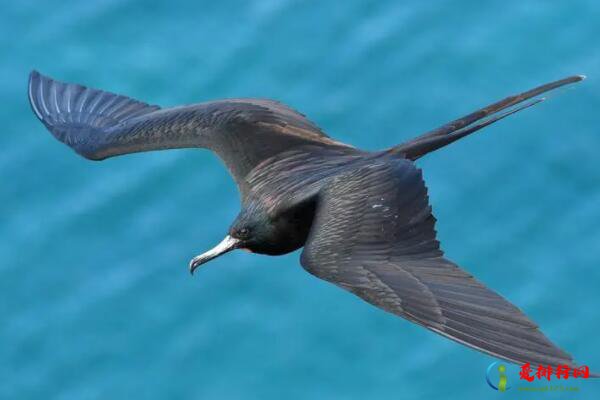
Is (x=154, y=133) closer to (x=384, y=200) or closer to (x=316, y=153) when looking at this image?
(x=316, y=153)

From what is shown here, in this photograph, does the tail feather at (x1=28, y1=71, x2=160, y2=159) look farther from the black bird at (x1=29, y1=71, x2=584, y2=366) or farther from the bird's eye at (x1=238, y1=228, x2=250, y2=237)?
the bird's eye at (x1=238, y1=228, x2=250, y2=237)

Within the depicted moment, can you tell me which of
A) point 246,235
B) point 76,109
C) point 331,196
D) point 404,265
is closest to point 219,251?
point 246,235

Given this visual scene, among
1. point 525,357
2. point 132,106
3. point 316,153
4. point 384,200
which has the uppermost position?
point 132,106

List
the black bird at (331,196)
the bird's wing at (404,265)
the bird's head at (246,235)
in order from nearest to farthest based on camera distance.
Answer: the bird's wing at (404,265) → the black bird at (331,196) → the bird's head at (246,235)

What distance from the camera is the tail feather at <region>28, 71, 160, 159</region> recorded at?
924 centimetres

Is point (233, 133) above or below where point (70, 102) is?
below

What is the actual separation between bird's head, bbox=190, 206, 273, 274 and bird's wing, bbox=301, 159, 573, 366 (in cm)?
37

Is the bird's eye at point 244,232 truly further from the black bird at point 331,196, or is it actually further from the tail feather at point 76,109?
the tail feather at point 76,109

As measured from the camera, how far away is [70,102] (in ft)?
31.5

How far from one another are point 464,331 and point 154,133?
2.61 m

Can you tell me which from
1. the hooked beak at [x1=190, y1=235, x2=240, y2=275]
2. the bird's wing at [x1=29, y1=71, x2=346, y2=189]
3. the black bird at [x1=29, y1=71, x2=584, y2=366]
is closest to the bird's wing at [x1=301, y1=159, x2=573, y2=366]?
the black bird at [x1=29, y1=71, x2=584, y2=366]

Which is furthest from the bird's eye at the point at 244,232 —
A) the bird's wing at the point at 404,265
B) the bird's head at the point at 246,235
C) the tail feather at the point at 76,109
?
the tail feather at the point at 76,109

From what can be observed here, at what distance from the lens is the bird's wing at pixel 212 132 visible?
8626 mm

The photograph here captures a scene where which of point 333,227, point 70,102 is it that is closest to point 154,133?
point 70,102
